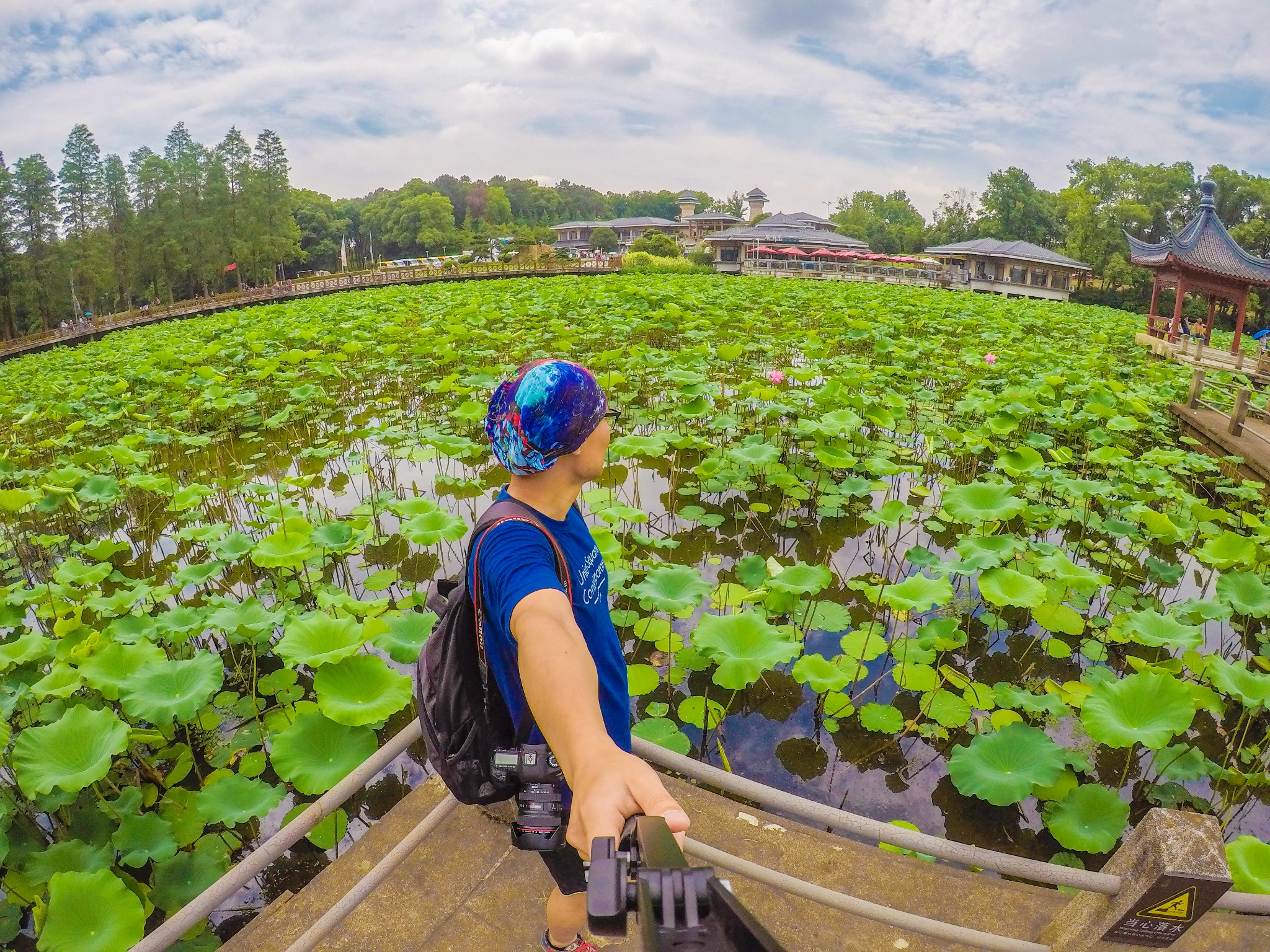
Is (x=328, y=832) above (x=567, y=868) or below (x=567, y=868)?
below

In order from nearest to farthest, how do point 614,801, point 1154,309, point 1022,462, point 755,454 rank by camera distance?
point 614,801 < point 755,454 < point 1022,462 < point 1154,309

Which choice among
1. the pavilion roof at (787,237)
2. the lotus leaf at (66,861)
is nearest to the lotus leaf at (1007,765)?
the lotus leaf at (66,861)

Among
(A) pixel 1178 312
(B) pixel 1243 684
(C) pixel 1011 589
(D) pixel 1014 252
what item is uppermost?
(D) pixel 1014 252

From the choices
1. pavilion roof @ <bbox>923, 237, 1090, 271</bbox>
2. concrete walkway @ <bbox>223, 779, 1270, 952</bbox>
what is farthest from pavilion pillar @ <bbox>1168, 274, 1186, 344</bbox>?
pavilion roof @ <bbox>923, 237, 1090, 271</bbox>

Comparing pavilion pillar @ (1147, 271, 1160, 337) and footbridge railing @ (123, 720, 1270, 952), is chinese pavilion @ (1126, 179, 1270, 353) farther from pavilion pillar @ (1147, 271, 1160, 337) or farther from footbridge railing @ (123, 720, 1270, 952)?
footbridge railing @ (123, 720, 1270, 952)

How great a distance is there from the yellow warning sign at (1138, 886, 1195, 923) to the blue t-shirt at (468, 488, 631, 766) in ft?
3.13

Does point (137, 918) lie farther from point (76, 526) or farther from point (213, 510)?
point (76, 526)

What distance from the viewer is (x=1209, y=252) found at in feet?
45.4

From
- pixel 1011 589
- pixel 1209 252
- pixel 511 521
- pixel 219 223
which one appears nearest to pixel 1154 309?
pixel 1209 252

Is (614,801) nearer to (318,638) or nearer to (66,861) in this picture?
(318,638)

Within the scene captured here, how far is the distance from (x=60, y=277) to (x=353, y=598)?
1139 inches

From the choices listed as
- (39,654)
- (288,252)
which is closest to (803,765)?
(39,654)

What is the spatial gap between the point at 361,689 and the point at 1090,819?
242 centimetres

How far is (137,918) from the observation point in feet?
5.44
